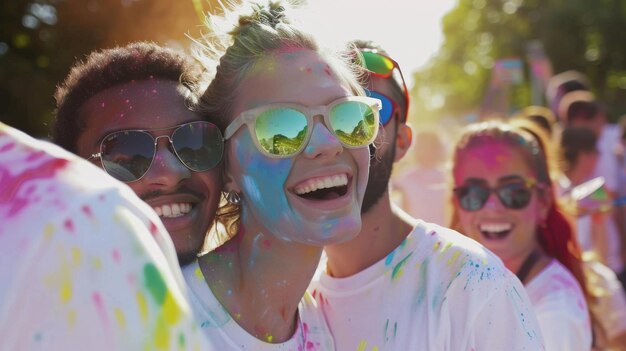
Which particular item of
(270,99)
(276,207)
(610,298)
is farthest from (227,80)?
(610,298)

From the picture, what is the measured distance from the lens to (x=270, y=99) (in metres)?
1.68

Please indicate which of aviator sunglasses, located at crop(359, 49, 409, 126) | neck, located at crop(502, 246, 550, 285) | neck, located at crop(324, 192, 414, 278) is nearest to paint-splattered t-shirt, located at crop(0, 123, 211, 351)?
neck, located at crop(324, 192, 414, 278)

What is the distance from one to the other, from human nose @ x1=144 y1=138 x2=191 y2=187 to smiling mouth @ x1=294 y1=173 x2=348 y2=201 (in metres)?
0.30

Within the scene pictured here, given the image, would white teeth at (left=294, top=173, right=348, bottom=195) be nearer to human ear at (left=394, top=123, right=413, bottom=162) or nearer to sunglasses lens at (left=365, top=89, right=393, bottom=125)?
sunglasses lens at (left=365, top=89, right=393, bottom=125)

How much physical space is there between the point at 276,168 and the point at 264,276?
0.29m

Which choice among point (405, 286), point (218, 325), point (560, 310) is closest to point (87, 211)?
point (218, 325)

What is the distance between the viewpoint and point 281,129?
1.65 meters

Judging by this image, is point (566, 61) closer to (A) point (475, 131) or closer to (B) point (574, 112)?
(B) point (574, 112)

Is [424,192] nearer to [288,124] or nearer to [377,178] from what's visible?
[377,178]

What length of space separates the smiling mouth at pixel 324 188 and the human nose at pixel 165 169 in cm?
30

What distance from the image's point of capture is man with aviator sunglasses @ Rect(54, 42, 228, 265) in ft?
5.65

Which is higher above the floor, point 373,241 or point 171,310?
point 171,310

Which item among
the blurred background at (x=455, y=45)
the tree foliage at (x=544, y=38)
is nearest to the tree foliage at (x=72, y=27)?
the blurred background at (x=455, y=45)

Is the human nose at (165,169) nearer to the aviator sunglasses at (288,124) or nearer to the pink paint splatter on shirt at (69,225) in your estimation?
the aviator sunglasses at (288,124)
